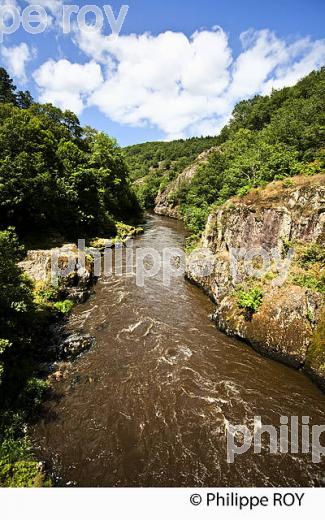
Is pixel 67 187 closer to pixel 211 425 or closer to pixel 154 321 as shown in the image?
pixel 154 321

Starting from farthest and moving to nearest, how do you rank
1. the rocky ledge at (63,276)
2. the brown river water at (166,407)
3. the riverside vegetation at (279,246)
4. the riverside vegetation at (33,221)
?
the rocky ledge at (63,276) → the riverside vegetation at (279,246) → the riverside vegetation at (33,221) → the brown river water at (166,407)

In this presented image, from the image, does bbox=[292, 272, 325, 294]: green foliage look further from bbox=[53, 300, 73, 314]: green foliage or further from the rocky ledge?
bbox=[53, 300, 73, 314]: green foliage

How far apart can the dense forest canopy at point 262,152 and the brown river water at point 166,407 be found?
14340mm

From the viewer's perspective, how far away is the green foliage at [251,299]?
15.4 meters

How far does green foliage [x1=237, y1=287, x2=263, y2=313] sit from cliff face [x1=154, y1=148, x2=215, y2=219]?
163 ft

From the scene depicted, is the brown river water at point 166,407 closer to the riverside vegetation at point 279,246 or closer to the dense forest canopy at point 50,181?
the riverside vegetation at point 279,246

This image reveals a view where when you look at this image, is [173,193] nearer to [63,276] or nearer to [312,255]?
[63,276]

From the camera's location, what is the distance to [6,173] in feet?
78.9

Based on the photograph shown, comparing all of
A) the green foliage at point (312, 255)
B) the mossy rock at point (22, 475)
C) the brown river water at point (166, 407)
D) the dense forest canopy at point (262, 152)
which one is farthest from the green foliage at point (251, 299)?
the mossy rock at point (22, 475)

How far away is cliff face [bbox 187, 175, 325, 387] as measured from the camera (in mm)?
13594

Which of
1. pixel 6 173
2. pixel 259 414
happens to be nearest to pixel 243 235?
pixel 259 414

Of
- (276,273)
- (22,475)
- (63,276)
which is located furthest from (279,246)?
(22,475)
